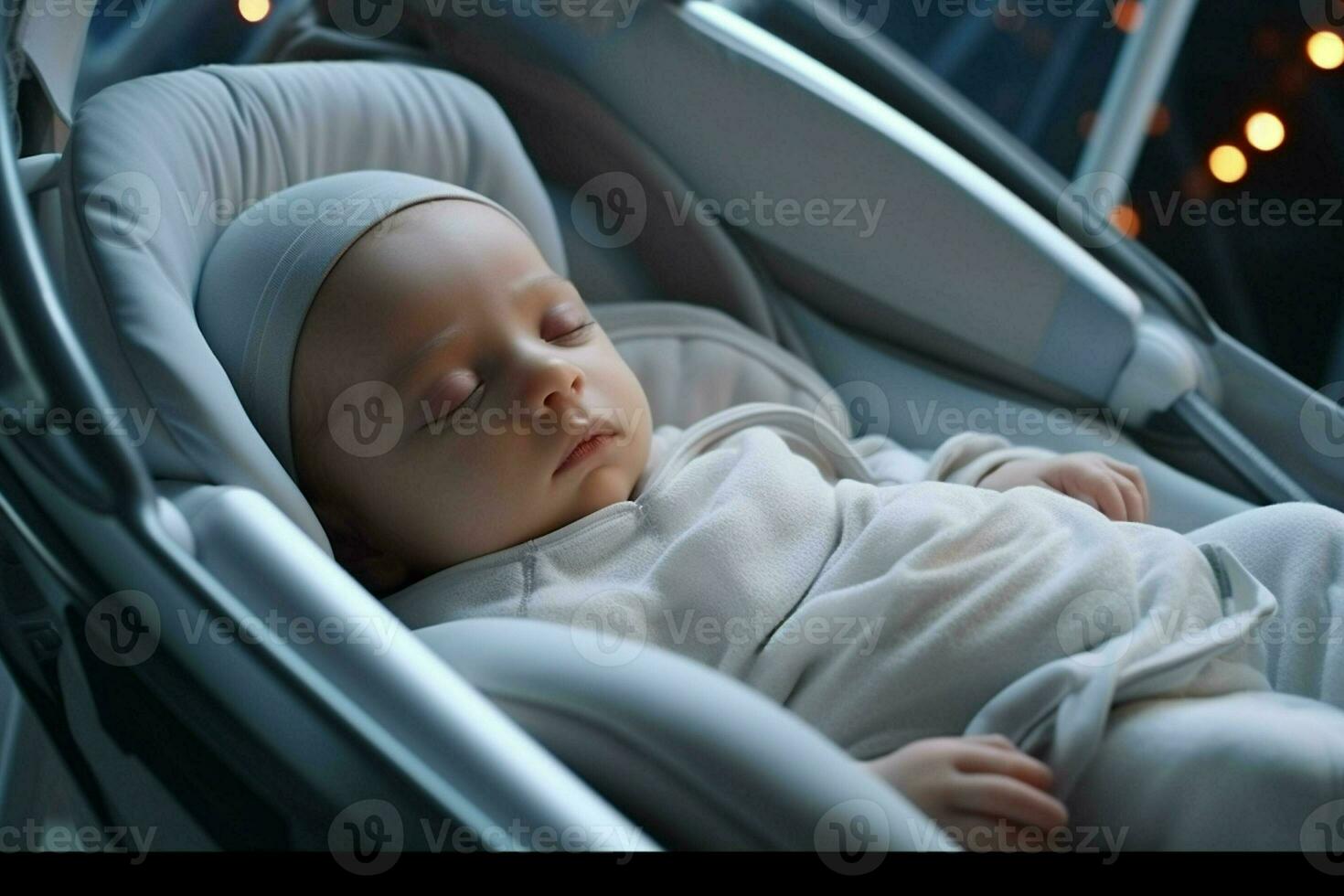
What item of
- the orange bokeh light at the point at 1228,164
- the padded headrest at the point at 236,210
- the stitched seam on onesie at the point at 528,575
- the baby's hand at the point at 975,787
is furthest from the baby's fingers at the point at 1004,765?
the orange bokeh light at the point at 1228,164

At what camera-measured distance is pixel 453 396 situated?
956 mm

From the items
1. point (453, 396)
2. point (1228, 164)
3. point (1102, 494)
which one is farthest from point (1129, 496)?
point (1228, 164)

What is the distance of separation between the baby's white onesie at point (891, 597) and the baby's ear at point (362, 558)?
0.11 feet

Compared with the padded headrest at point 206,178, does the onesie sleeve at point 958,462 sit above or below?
below

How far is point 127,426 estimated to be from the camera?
859 mm

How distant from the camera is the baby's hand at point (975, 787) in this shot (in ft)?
2.34

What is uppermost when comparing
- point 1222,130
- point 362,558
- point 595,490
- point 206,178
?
point 1222,130

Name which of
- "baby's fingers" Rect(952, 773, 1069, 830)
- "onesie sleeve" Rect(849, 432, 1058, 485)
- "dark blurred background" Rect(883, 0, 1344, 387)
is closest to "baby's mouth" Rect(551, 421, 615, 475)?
"onesie sleeve" Rect(849, 432, 1058, 485)

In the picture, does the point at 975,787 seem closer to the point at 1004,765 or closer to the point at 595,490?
the point at 1004,765

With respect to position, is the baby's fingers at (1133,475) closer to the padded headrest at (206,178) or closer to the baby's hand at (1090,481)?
the baby's hand at (1090,481)

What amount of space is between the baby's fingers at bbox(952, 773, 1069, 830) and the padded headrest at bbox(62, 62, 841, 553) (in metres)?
0.47

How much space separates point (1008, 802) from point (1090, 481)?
1.39 feet

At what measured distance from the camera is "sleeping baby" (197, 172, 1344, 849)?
760 millimetres

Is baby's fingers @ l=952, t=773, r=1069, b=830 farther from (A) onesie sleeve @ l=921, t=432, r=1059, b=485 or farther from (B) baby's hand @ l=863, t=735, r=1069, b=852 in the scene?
(A) onesie sleeve @ l=921, t=432, r=1059, b=485
